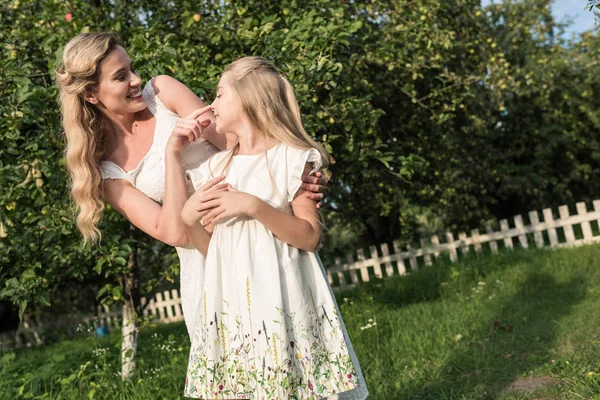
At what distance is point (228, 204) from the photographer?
2.00m

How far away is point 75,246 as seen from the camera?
13.5 ft

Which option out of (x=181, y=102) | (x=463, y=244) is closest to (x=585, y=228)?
(x=463, y=244)

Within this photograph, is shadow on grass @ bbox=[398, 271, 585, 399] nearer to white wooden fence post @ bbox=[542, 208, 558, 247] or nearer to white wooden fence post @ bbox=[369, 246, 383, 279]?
white wooden fence post @ bbox=[542, 208, 558, 247]

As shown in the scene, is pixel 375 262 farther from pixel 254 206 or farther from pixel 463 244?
pixel 254 206

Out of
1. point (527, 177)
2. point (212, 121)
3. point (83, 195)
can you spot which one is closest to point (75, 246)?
point (83, 195)

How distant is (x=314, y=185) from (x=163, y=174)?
661 millimetres

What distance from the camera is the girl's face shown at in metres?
2.18

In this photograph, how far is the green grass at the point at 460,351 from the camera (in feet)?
12.8

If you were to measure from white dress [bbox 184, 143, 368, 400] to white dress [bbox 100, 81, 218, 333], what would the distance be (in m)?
0.31

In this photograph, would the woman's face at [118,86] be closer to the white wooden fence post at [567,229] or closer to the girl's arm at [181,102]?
the girl's arm at [181,102]

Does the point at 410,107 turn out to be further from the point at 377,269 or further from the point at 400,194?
the point at 377,269

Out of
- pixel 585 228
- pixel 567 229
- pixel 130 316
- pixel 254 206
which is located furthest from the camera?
pixel 567 229

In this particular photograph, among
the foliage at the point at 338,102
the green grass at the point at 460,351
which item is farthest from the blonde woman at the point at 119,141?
the green grass at the point at 460,351

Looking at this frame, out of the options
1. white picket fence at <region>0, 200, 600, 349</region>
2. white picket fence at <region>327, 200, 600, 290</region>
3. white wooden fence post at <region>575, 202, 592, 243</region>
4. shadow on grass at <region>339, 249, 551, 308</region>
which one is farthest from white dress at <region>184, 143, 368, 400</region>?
white wooden fence post at <region>575, 202, 592, 243</region>
